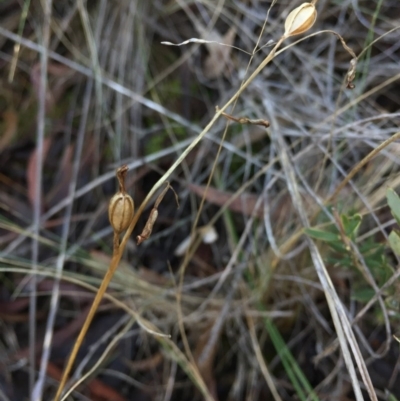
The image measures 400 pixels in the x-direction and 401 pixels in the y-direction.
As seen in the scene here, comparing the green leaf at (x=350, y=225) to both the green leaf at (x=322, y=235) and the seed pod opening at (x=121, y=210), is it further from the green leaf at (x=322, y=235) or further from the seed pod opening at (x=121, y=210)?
the seed pod opening at (x=121, y=210)

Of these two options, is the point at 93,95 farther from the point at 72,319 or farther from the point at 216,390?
the point at 216,390

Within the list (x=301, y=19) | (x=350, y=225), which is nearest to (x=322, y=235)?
(x=350, y=225)

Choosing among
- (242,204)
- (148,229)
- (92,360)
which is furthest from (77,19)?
(148,229)

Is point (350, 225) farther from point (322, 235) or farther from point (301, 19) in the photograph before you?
point (301, 19)

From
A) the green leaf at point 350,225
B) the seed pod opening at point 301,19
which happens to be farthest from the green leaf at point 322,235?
the seed pod opening at point 301,19

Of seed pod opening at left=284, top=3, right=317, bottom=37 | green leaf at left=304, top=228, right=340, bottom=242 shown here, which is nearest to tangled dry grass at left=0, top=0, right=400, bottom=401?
green leaf at left=304, top=228, right=340, bottom=242

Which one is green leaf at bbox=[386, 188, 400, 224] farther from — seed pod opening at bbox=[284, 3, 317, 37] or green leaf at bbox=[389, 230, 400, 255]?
seed pod opening at bbox=[284, 3, 317, 37]
